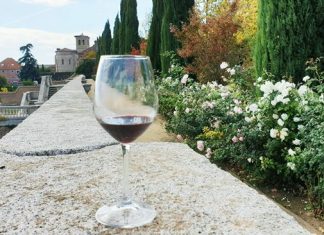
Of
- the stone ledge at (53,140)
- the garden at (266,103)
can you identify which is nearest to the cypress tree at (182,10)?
the garden at (266,103)

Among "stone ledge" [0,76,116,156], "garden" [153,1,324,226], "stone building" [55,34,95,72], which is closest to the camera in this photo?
"stone ledge" [0,76,116,156]

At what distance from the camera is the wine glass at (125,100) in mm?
1115

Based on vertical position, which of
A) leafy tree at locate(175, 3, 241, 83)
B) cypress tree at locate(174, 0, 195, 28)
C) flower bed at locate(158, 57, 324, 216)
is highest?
cypress tree at locate(174, 0, 195, 28)

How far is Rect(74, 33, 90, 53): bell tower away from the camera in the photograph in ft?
298

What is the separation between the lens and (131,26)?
22.0 m

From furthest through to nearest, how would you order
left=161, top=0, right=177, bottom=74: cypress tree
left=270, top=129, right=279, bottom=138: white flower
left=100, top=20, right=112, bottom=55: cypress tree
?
left=100, top=20, right=112, bottom=55: cypress tree, left=161, top=0, right=177, bottom=74: cypress tree, left=270, top=129, right=279, bottom=138: white flower

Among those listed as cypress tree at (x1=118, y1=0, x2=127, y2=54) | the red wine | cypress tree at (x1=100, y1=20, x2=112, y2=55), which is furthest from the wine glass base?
cypress tree at (x1=100, y1=20, x2=112, y2=55)

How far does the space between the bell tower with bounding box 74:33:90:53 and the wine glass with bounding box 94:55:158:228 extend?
9192cm

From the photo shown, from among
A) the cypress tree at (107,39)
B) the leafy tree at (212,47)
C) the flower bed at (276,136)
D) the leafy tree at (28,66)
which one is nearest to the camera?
the flower bed at (276,136)

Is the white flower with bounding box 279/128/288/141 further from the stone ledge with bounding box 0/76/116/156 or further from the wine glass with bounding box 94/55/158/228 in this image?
the wine glass with bounding box 94/55/158/228

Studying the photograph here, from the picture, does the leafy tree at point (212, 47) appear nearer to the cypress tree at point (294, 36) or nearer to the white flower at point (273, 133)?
the cypress tree at point (294, 36)

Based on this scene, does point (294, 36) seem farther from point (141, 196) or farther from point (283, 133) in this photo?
point (141, 196)

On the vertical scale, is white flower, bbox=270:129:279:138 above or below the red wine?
below

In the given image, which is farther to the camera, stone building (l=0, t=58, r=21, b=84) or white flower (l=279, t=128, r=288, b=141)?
stone building (l=0, t=58, r=21, b=84)
